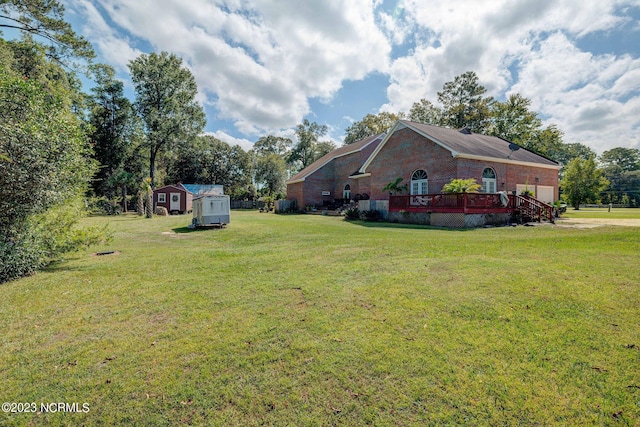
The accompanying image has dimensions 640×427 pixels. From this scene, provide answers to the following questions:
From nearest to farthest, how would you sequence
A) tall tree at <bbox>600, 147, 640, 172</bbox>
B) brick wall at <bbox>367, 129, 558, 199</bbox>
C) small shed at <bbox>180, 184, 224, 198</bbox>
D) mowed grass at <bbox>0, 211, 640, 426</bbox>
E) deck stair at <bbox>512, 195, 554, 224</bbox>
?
mowed grass at <bbox>0, 211, 640, 426</bbox>
deck stair at <bbox>512, 195, 554, 224</bbox>
brick wall at <bbox>367, 129, 558, 199</bbox>
small shed at <bbox>180, 184, 224, 198</bbox>
tall tree at <bbox>600, 147, 640, 172</bbox>

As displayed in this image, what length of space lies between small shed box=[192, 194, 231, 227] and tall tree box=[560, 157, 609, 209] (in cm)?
3901

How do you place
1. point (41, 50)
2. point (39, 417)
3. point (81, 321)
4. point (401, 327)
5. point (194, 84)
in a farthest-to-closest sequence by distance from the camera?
point (194, 84) < point (41, 50) < point (81, 321) < point (401, 327) < point (39, 417)

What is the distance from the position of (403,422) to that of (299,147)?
5571 cm

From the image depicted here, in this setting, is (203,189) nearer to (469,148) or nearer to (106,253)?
(106,253)

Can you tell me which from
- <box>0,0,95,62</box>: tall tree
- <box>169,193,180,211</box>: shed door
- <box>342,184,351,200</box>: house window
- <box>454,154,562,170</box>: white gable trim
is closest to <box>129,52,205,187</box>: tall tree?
<box>169,193,180,211</box>: shed door

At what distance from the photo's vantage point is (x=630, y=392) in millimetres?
2199

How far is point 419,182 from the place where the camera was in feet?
62.2

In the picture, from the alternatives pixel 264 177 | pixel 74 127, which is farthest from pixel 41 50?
pixel 264 177

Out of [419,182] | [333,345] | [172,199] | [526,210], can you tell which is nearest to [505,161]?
[526,210]

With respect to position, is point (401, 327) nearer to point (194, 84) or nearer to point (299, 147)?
point (194, 84)

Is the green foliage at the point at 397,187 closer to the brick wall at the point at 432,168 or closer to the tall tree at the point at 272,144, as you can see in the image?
the brick wall at the point at 432,168

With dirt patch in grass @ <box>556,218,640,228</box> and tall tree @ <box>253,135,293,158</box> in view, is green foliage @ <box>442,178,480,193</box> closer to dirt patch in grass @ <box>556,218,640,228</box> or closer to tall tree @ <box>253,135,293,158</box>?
dirt patch in grass @ <box>556,218,640,228</box>

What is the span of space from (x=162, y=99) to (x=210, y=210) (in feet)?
92.9

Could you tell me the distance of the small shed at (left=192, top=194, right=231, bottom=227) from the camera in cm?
1404
